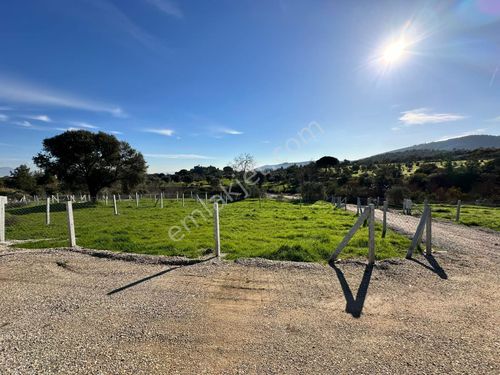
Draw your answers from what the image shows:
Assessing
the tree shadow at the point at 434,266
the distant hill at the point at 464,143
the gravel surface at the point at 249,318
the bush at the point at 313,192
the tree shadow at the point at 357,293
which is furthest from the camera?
A: the distant hill at the point at 464,143

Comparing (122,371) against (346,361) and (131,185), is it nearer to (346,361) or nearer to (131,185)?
(346,361)

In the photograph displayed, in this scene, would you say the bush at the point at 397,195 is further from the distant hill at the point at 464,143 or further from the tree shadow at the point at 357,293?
the distant hill at the point at 464,143

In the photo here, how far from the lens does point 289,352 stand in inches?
138

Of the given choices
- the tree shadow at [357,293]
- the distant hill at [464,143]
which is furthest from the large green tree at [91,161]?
the distant hill at [464,143]

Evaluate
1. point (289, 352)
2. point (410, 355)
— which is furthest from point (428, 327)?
point (289, 352)

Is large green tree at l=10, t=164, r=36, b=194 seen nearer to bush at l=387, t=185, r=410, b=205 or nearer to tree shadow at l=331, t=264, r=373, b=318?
bush at l=387, t=185, r=410, b=205

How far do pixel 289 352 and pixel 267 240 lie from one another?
7074 mm

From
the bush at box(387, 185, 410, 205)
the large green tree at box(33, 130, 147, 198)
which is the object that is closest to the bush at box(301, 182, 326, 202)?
the bush at box(387, 185, 410, 205)

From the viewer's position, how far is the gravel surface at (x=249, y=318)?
330 cm

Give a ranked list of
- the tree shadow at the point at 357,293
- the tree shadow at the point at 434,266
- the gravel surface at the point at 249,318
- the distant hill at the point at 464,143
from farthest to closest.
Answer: the distant hill at the point at 464,143
the tree shadow at the point at 434,266
the tree shadow at the point at 357,293
the gravel surface at the point at 249,318

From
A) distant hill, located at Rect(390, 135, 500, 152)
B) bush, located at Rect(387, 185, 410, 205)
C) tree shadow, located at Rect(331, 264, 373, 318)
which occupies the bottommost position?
bush, located at Rect(387, 185, 410, 205)

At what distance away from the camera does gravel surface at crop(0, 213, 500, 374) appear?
3.30 m

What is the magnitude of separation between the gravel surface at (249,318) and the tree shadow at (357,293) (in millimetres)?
19

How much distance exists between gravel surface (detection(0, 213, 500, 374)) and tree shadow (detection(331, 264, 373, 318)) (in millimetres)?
19
